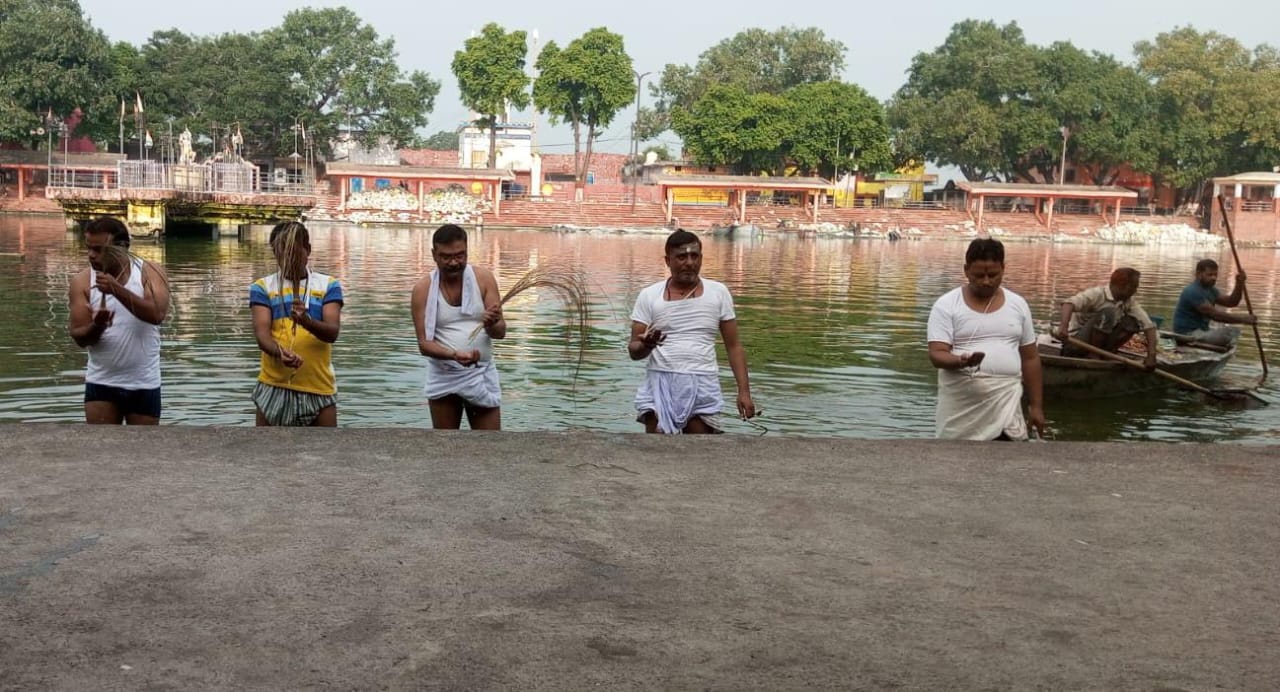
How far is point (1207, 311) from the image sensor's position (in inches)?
472

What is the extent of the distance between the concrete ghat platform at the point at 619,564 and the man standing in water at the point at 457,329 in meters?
0.89

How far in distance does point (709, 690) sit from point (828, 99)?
208 ft

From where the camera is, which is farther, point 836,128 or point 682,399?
point 836,128

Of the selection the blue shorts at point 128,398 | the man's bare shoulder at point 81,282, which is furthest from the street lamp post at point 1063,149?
the man's bare shoulder at point 81,282

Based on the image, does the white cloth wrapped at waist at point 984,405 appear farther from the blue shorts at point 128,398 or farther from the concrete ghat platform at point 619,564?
the blue shorts at point 128,398

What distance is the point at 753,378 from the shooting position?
12.4m

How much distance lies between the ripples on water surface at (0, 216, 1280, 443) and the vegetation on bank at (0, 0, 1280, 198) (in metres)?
31.8

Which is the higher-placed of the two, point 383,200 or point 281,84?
point 281,84

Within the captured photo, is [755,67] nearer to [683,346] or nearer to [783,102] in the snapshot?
[783,102]

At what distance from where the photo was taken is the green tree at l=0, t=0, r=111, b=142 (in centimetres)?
5494

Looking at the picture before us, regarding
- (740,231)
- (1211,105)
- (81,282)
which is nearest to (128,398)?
(81,282)

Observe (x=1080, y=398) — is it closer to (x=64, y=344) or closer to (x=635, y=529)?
(x=635, y=529)

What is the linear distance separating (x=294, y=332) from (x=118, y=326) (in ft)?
2.71

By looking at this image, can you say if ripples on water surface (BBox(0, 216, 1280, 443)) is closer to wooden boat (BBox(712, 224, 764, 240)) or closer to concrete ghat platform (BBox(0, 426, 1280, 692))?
concrete ghat platform (BBox(0, 426, 1280, 692))
